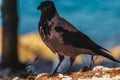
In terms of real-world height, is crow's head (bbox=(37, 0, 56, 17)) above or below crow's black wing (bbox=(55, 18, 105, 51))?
above

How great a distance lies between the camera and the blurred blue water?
402 centimetres

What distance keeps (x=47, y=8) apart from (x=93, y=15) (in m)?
0.33

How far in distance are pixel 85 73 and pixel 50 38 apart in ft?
1.73

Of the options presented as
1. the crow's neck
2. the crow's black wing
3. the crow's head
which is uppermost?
the crow's head

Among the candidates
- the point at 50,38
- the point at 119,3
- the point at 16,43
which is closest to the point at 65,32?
the point at 50,38

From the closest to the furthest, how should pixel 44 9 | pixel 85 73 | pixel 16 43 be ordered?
1. pixel 44 9
2. pixel 85 73
3. pixel 16 43

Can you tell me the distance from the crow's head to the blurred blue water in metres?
0.08

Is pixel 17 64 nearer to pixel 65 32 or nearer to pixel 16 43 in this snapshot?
pixel 16 43

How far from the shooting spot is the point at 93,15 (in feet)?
13.4

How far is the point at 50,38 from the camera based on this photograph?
4094 mm

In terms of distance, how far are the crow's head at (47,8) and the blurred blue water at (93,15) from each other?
8 centimetres

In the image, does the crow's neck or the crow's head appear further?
the crow's neck

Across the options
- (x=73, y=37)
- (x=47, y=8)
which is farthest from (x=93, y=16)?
(x=47, y=8)

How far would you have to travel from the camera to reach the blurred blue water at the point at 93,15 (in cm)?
402
